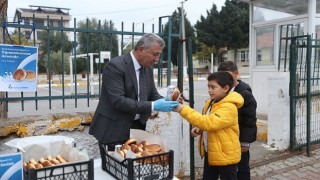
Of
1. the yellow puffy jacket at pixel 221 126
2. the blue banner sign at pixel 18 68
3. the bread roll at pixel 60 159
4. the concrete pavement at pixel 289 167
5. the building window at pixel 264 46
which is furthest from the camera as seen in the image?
the building window at pixel 264 46

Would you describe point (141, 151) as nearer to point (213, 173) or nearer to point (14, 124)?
point (213, 173)

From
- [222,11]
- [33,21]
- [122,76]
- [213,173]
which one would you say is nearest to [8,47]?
[33,21]

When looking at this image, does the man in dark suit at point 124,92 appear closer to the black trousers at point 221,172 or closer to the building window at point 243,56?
the black trousers at point 221,172

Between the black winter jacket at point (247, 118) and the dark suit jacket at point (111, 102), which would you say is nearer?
the dark suit jacket at point (111, 102)

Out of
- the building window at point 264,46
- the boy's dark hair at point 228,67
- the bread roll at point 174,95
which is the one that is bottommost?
the bread roll at point 174,95

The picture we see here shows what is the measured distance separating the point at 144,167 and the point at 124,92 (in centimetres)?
76

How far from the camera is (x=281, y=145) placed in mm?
5570

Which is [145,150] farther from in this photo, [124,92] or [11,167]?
[11,167]

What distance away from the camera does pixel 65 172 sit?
6.13ft

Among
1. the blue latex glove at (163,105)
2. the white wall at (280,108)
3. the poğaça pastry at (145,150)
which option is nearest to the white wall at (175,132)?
the blue latex glove at (163,105)

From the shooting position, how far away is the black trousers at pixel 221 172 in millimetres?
2955

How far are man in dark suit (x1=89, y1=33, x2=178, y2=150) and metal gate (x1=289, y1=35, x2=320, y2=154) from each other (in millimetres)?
3436

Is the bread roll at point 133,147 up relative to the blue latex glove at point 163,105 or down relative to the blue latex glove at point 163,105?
down

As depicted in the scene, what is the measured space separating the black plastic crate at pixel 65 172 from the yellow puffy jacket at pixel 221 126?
0.96 meters
